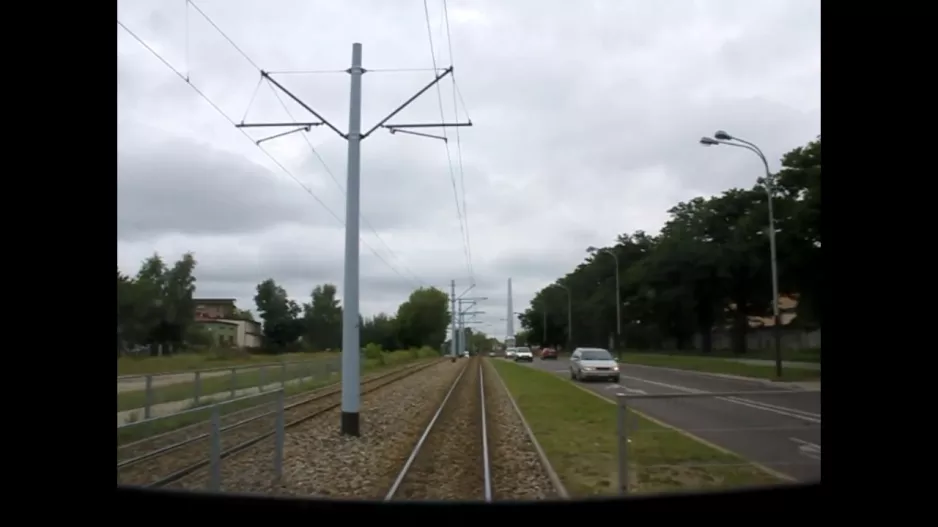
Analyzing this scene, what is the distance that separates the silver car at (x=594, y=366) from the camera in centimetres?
2855

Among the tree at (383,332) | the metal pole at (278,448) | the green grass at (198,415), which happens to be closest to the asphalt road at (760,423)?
the metal pole at (278,448)

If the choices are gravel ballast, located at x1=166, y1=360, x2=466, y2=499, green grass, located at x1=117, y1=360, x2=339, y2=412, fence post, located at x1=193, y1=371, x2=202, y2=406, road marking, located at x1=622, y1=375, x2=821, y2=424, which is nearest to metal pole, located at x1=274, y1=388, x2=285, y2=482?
gravel ballast, located at x1=166, y1=360, x2=466, y2=499

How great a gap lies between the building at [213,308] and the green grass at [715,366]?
9128mm

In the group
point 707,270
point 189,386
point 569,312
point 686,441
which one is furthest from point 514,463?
point 569,312

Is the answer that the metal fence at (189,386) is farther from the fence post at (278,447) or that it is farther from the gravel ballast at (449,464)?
the gravel ballast at (449,464)

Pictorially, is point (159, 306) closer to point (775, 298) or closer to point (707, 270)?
point (775, 298)

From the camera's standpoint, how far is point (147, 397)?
1281cm

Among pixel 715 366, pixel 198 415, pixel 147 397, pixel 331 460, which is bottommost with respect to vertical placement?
pixel 331 460

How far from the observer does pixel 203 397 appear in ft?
50.1

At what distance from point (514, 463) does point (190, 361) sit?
5628 mm
